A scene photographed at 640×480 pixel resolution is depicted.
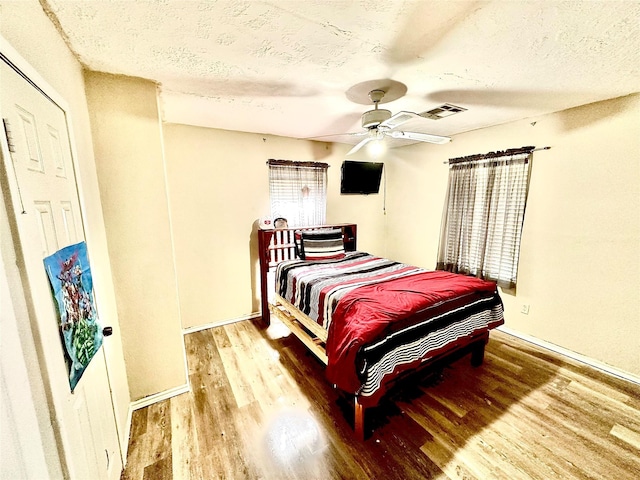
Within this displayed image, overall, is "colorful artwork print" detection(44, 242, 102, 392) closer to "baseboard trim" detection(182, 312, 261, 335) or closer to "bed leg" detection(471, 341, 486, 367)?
"baseboard trim" detection(182, 312, 261, 335)

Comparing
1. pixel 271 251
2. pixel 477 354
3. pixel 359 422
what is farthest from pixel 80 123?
pixel 477 354

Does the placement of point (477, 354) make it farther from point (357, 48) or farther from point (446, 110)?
point (357, 48)

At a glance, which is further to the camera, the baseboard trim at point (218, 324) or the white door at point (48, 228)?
the baseboard trim at point (218, 324)

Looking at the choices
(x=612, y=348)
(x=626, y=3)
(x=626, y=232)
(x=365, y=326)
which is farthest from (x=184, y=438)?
(x=626, y=232)

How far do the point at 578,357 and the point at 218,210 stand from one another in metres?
4.04

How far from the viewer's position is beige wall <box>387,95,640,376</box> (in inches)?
84.6

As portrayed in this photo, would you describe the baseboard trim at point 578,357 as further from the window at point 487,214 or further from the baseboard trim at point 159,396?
the baseboard trim at point 159,396

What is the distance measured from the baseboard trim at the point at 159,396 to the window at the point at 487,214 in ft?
10.8

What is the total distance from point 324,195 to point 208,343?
2389 millimetres

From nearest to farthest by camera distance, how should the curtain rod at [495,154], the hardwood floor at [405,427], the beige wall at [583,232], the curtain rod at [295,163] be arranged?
the hardwood floor at [405,427]
the beige wall at [583,232]
the curtain rod at [495,154]
the curtain rod at [295,163]

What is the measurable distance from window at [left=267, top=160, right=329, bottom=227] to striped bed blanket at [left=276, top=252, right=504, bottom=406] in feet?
3.43

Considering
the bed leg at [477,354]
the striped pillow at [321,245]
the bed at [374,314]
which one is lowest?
the bed leg at [477,354]

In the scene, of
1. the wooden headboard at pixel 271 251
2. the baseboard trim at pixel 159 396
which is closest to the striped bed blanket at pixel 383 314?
the wooden headboard at pixel 271 251

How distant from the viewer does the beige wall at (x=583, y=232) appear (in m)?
2.15
